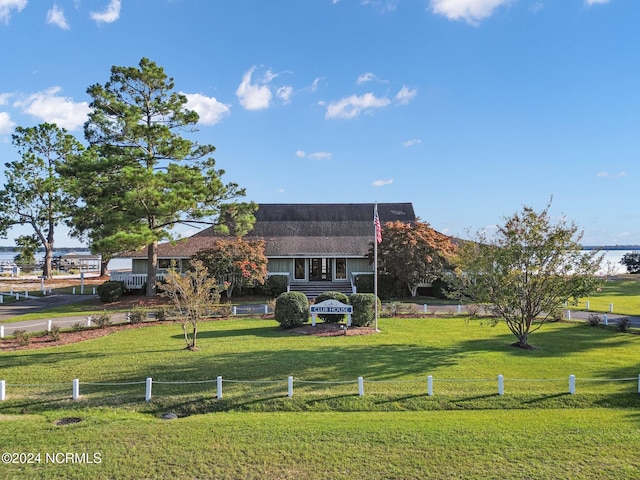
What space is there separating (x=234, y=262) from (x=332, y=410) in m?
19.6

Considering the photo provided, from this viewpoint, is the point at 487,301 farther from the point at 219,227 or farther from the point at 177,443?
the point at 219,227

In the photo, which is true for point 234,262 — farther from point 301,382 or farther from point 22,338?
point 301,382

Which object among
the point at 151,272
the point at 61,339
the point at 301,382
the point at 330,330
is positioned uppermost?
the point at 151,272

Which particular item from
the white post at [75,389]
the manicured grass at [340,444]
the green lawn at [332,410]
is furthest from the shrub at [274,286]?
the manicured grass at [340,444]

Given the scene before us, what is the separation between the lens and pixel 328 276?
37.2 m

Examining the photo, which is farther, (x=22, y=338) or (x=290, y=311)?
(x=290, y=311)

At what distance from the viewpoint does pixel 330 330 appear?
19312 mm

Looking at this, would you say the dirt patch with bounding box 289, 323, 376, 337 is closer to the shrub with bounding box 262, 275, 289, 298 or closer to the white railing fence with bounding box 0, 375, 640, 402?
the white railing fence with bounding box 0, 375, 640, 402

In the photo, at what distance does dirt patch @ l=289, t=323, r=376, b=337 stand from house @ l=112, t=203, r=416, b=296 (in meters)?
13.0

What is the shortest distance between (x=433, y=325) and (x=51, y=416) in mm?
15899

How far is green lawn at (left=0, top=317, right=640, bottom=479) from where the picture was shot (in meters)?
7.95

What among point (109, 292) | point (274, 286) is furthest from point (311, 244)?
point (109, 292)

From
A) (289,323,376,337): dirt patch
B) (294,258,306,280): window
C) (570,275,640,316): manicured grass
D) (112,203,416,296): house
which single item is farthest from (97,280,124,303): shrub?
(570,275,640,316): manicured grass

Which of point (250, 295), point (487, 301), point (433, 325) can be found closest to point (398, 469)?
point (487, 301)
